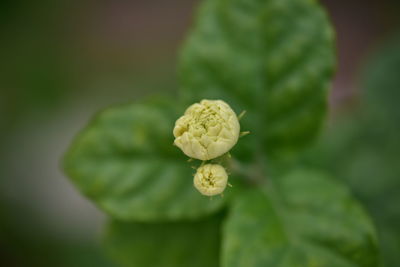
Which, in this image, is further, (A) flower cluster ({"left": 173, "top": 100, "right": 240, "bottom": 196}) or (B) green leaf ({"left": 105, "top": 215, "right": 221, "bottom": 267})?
(B) green leaf ({"left": 105, "top": 215, "right": 221, "bottom": 267})

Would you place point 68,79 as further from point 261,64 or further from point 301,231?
point 301,231

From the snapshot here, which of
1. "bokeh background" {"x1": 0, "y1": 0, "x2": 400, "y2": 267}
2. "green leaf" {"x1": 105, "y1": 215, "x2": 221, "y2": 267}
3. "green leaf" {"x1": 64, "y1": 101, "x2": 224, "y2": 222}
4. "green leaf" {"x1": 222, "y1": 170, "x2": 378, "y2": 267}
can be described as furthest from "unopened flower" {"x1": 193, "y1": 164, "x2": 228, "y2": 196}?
"bokeh background" {"x1": 0, "y1": 0, "x2": 400, "y2": 267}

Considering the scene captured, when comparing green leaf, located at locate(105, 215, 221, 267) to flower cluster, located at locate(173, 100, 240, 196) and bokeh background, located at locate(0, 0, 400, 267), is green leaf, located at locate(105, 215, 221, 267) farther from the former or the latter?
bokeh background, located at locate(0, 0, 400, 267)

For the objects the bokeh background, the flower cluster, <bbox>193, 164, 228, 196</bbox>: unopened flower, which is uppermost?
the bokeh background

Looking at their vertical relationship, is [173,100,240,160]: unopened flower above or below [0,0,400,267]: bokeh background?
below

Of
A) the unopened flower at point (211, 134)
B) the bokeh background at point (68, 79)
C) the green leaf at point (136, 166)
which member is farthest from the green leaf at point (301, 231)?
the bokeh background at point (68, 79)
